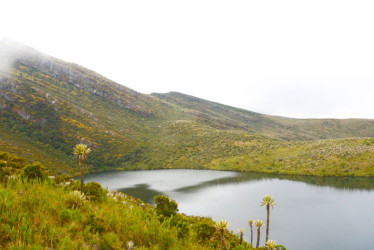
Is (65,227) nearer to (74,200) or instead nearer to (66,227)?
(66,227)

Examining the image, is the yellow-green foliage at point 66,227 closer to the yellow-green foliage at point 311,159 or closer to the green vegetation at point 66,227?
the green vegetation at point 66,227

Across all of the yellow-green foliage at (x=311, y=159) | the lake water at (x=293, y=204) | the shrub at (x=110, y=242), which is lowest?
the lake water at (x=293, y=204)

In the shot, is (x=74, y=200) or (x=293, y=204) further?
(x=293, y=204)

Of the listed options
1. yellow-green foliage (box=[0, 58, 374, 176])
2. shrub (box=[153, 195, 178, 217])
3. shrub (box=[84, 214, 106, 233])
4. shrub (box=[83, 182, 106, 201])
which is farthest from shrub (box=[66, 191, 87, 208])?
yellow-green foliage (box=[0, 58, 374, 176])

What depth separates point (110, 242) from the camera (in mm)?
5527

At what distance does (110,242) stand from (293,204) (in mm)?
47594

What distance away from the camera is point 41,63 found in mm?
171750

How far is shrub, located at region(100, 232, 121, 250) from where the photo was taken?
5.45 metres

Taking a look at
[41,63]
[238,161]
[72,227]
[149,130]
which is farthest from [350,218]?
[41,63]

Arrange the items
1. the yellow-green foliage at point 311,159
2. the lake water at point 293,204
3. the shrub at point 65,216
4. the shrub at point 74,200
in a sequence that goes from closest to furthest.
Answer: the shrub at point 65,216 < the shrub at point 74,200 < the lake water at point 293,204 < the yellow-green foliage at point 311,159

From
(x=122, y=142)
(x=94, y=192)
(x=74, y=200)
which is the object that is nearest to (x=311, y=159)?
(x=94, y=192)

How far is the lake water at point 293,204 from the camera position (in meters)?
29.1

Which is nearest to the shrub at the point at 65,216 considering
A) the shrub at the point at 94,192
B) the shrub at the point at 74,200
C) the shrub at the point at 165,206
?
the shrub at the point at 74,200

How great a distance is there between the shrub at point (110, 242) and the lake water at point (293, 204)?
26.7 m
